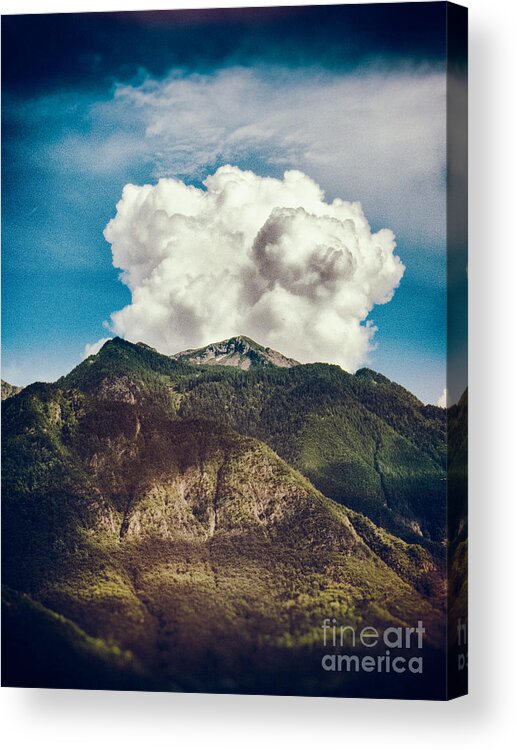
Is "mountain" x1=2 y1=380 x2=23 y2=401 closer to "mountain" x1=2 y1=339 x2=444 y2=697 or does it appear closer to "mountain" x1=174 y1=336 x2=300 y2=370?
"mountain" x1=2 y1=339 x2=444 y2=697

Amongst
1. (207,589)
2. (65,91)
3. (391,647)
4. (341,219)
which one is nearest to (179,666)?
(207,589)

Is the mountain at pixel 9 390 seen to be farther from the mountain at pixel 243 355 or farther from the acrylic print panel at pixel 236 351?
the mountain at pixel 243 355

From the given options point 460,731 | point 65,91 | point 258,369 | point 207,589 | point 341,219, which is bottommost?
point 460,731

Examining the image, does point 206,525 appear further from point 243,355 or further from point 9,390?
point 9,390

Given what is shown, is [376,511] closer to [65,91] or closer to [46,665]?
[46,665]

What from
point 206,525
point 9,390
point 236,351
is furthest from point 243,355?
point 9,390

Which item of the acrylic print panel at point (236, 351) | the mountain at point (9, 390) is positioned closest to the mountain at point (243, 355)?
the acrylic print panel at point (236, 351)

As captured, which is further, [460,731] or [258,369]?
[258,369]
